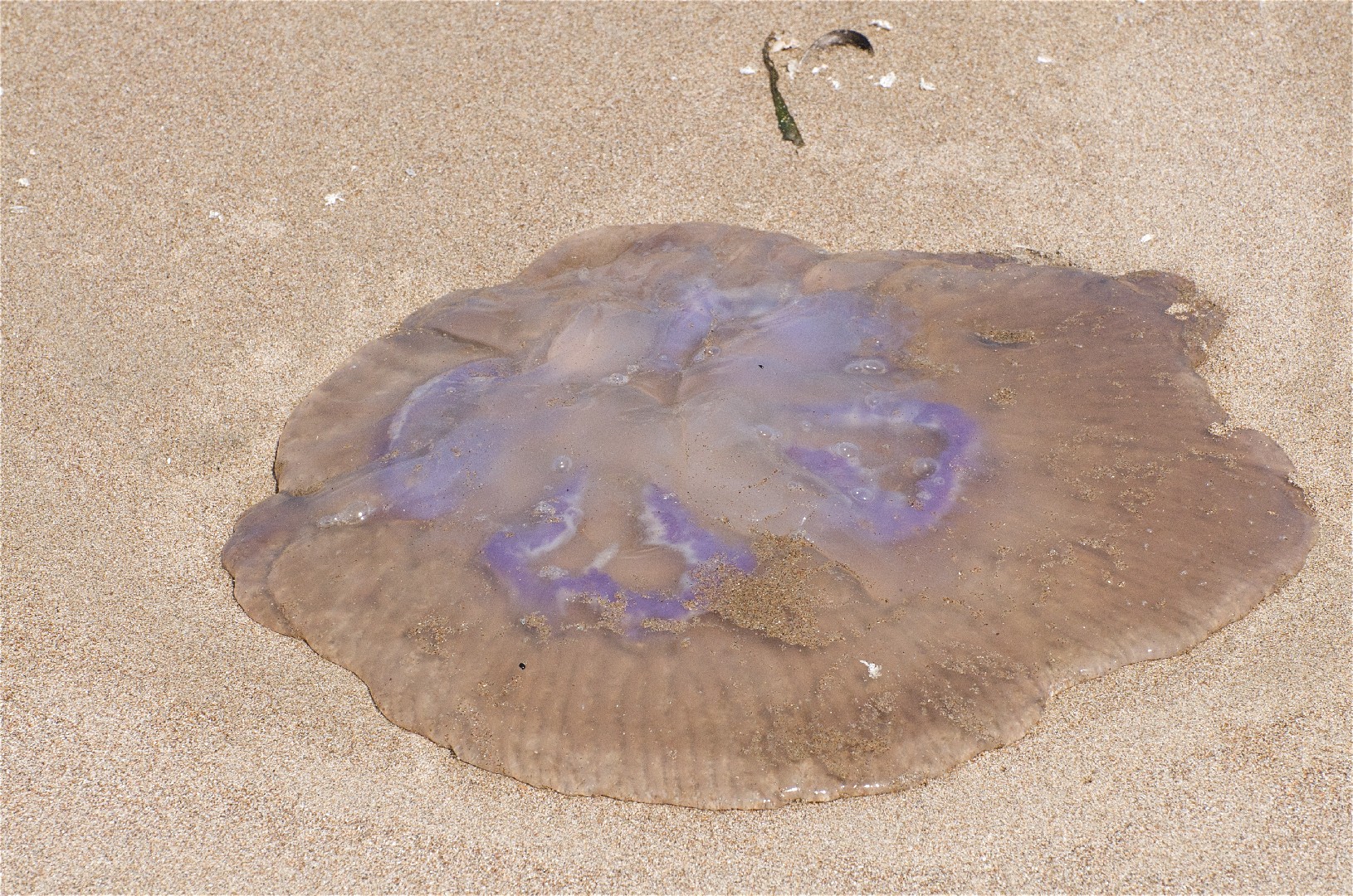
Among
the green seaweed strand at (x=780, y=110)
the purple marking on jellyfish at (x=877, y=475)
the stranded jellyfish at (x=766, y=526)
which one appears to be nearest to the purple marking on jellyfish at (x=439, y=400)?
the stranded jellyfish at (x=766, y=526)

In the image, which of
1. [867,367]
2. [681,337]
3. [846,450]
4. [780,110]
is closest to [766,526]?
[846,450]

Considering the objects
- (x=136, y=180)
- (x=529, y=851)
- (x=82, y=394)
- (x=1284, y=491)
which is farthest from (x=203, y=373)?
(x=1284, y=491)

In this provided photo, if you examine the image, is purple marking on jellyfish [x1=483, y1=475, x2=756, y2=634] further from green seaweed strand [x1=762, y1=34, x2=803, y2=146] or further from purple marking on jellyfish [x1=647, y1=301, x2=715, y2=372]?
green seaweed strand [x1=762, y1=34, x2=803, y2=146]

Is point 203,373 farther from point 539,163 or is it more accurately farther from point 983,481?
point 983,481

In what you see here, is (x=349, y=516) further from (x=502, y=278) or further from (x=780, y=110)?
(x=780, y=110)

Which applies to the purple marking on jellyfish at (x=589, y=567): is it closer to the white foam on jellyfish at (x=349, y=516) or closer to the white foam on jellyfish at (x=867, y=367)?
the white foam on jellyfish at (x=349, y=516)
